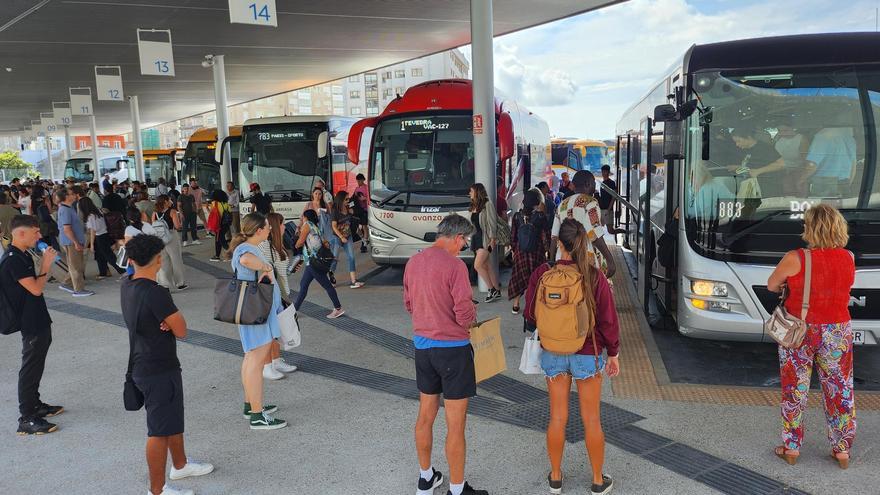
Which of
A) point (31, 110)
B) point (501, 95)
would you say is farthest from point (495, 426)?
point (31, 110)

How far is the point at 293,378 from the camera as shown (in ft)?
21.5

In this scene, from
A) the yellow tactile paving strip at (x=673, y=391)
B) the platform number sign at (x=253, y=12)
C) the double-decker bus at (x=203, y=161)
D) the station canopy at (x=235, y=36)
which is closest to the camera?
the yellow tactile paving strip at (x=673, y=391)

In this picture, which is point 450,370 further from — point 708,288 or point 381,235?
point 381,235

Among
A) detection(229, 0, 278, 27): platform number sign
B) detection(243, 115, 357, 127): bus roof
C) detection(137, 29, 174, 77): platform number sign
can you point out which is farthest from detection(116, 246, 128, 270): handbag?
detection(137, 29, 174, 77): platform number sign

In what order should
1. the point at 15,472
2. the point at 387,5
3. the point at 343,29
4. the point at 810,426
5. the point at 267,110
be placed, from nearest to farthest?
the point at 15,472
the point at 810,426
the point at 387,5
the point at 343,29
the point at 267,110

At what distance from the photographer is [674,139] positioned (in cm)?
598

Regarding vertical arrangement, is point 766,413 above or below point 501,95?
below

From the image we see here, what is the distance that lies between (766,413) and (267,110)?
134m

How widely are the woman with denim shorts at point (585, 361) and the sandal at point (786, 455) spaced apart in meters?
1.33

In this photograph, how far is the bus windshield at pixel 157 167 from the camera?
110 ft

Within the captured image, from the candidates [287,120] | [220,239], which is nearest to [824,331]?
[220,239]

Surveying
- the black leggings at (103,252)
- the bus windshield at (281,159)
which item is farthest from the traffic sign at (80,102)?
the black leggings at (103,252)

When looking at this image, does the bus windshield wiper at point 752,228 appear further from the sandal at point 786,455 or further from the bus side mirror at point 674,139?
the sandal at point 786,455

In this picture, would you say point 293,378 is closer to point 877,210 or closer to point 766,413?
point 766,413
